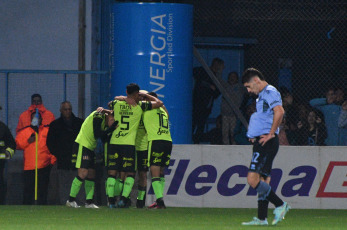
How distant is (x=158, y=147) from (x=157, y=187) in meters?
0.62

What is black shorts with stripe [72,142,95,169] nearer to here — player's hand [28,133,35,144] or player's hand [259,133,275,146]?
player's hand [28,133,35,144]

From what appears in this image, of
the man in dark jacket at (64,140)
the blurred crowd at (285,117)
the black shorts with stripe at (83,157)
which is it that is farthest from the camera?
the blurred crowd at (285,117)

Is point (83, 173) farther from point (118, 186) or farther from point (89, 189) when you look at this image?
point (118, 186)

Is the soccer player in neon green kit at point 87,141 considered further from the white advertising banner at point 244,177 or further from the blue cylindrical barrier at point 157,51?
the blue cylindrical barrier at point 157,51

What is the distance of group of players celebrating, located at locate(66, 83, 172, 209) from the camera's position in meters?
14.0

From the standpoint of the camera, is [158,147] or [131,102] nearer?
[158,147]

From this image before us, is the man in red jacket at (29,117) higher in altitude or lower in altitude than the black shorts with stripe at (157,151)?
higher

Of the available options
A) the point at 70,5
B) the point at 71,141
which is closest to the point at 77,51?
the point at 70,5

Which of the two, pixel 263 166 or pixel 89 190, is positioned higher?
pixel 263 166

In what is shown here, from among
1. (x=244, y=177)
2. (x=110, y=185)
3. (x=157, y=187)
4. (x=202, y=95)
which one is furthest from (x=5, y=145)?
(x=244, y=177)

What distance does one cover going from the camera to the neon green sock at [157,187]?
13969mm


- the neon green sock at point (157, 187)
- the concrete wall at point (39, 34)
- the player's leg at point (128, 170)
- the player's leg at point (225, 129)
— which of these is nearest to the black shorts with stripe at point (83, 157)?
the player's leg at point (128, 170)

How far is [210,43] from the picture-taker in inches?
784

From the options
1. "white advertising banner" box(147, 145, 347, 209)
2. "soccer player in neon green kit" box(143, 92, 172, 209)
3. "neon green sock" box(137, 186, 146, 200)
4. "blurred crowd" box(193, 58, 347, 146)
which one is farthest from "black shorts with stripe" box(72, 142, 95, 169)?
"blurred crowd" box(193, 58, 347, 146)
